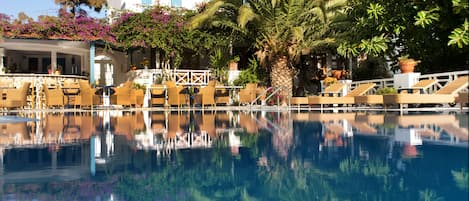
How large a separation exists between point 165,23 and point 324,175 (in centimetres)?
1922

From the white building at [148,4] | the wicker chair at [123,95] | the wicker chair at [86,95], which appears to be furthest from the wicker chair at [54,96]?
the white building at [148,4]

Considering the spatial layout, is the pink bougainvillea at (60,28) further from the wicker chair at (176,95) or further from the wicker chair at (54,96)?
the wicker chair at (176,95)

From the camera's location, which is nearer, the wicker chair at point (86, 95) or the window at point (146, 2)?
the wicker chair at point (86, 95)

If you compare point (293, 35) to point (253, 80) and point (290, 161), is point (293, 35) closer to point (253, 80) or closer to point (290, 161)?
point (253, 80)

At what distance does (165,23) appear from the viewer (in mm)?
21875

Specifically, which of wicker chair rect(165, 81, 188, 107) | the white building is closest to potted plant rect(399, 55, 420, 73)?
wicker chair rect(165, 81, 188, 107)

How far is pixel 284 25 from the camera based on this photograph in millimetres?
19047

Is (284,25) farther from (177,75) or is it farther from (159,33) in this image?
(159,33)

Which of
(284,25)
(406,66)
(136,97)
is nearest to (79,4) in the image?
(136,97)

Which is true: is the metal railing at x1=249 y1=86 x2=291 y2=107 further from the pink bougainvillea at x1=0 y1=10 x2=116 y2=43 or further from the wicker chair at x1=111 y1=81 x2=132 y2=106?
the pink bougainvillea at x1=0 y1=10 x2=116 y2=43

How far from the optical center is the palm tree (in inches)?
734

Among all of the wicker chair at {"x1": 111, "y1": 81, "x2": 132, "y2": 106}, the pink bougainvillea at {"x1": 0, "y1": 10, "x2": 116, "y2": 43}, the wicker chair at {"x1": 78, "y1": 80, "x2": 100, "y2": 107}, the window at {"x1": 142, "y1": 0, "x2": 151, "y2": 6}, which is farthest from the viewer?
the window at {"x1": 142, "y1": 0, "x2": 151, "y2": 6}

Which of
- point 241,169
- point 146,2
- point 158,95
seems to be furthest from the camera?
point 146,2

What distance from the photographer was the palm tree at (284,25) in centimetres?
1864
